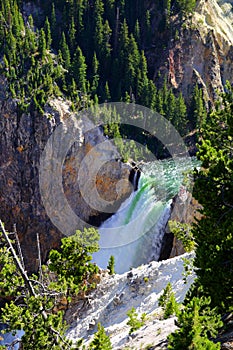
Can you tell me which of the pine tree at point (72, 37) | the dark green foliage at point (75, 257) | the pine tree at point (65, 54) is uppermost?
the pine tree at point (72, 37)

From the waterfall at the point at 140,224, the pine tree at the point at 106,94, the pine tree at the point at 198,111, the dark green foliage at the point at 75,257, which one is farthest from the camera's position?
the pine tree at the point at 198,111

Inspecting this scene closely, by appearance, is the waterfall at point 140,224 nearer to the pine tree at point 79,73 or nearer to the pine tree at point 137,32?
the pine tree at point 79,73

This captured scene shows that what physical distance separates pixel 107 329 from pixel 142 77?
44526mm

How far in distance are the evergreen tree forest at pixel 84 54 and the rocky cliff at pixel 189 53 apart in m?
1.55

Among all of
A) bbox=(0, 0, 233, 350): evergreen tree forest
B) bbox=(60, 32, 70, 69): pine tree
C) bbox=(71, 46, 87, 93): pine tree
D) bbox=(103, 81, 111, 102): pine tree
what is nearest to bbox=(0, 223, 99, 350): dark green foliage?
bbox=(0, 0, 233, 350): evergreen tree forest

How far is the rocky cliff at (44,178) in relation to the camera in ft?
150

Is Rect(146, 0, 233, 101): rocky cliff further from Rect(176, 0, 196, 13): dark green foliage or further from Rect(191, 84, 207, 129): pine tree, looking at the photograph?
Rect(191, 84, 207, 129): pine tree

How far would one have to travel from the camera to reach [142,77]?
60.8m

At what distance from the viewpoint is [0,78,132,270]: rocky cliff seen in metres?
45.7

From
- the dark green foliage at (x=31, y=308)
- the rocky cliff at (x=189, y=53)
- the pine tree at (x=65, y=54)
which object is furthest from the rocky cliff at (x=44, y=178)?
the dark green foliage at (x=31, y=308)

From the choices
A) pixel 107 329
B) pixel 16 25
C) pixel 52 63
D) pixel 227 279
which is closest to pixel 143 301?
pixel 107 329

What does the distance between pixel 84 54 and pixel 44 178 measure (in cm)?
2556

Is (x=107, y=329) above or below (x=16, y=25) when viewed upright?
below

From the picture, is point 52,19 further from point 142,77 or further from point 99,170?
point 99,170
